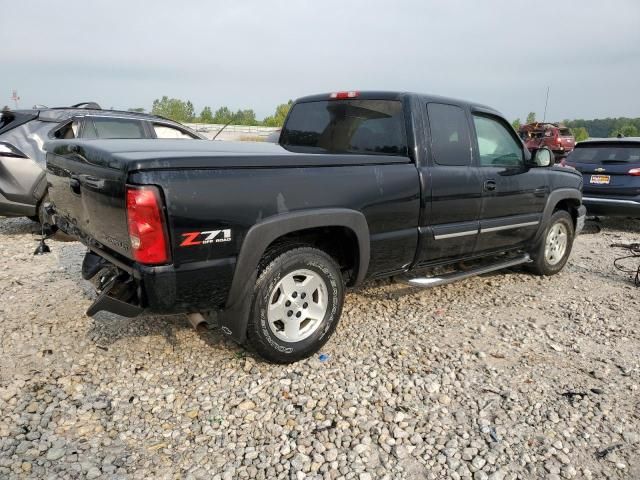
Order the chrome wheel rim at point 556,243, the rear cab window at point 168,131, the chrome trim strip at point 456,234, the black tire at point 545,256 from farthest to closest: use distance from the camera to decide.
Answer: the rear cab window at point 168,131, the chrome wheel rim at point 556,243, the black tire at point 545,256, the chrome trim strip at point 456,234

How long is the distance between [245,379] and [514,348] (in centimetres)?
198

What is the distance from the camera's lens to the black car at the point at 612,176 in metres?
7.65

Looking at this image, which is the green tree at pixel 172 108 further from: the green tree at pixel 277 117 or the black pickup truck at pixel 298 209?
the black pickup truck at pixel 298 209

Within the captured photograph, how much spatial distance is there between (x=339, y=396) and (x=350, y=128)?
214cm

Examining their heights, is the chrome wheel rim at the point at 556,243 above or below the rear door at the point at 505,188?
below

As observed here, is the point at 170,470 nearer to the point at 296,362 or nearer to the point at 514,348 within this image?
the point at 296,362

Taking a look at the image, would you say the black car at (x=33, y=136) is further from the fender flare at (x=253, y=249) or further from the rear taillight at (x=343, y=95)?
the fender flare at (x=253, y=249)

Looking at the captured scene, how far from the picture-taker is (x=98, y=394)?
9.31 ft

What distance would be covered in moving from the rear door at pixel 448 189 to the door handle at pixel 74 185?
233 cm

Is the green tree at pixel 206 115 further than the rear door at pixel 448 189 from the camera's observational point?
Yes

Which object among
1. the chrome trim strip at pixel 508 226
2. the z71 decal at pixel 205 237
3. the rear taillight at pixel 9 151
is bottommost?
the chrome trim strip at pixel 508 226

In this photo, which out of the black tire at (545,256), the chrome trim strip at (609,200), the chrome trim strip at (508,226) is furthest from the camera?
the chrome trim strip at (609,200)

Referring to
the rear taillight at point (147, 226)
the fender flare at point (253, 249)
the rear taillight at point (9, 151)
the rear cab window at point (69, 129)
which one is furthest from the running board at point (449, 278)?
the rear taillight at point (9, 151)

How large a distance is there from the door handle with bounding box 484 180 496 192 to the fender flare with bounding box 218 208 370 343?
1.64 m
